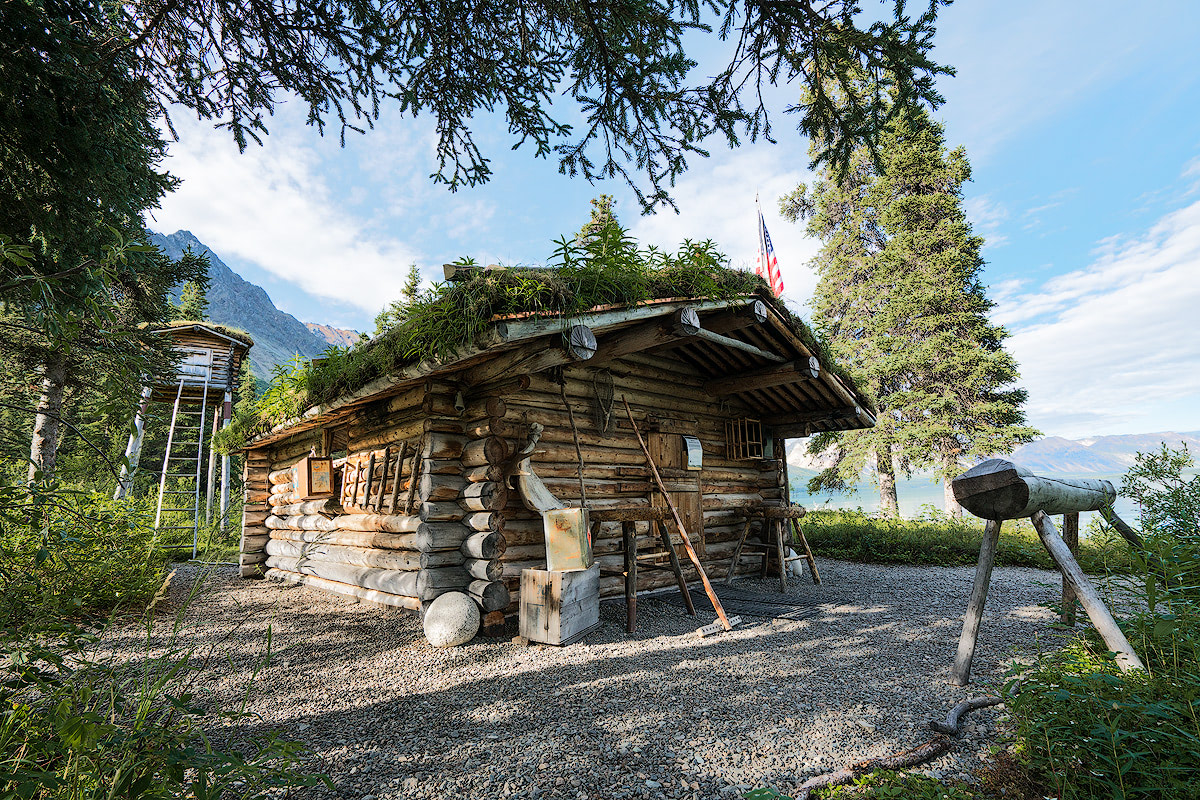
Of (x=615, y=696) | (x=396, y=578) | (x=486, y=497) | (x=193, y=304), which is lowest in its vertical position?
(x=615, y=696)

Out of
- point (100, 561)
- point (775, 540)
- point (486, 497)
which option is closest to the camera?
point (100, 561)

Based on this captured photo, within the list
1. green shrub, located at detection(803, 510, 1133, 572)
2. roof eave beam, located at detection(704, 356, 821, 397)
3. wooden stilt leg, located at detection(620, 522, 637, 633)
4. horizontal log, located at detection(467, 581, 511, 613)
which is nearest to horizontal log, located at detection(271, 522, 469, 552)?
horizontal log, located at detection(467, 581, 511, 613)

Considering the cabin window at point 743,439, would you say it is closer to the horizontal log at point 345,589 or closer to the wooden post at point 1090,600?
the wooden post at point 1090,600

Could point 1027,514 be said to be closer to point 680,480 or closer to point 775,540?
point 680,480

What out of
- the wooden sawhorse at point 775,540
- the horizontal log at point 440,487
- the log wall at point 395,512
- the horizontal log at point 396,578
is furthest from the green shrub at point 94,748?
the wooden sawhorse at point 775,540

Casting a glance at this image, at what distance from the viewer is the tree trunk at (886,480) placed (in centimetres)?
1659

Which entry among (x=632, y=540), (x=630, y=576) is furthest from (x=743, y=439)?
(x=630, y=576)

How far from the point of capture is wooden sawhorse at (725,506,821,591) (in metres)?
8.21

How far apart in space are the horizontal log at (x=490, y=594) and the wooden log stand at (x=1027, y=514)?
4.21 meters

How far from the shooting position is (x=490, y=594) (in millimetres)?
5828

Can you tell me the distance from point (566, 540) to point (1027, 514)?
12.9ft

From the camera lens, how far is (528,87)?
4.62 metres

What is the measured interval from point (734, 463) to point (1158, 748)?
728cm

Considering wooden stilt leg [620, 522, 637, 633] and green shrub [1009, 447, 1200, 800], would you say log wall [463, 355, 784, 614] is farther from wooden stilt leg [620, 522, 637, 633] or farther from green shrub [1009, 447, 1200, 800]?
green shrub [1009, 447, 1200, 800]
